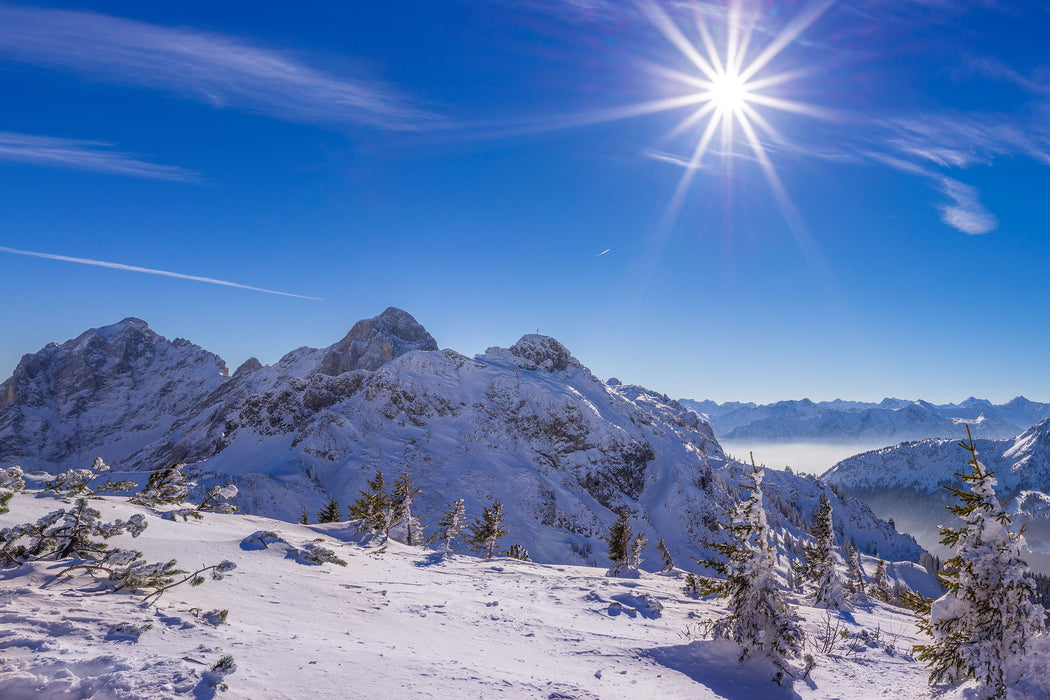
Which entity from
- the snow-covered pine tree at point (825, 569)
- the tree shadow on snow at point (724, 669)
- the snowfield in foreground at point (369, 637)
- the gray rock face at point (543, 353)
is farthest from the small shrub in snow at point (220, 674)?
the gray rock face at point (543, 353)

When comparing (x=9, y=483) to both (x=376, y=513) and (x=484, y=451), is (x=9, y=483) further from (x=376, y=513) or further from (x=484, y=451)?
(x=484, y=451)

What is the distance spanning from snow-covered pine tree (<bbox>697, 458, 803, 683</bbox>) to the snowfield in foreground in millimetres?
364

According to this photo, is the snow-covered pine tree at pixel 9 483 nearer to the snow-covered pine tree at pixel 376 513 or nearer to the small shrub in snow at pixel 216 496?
the small shrub in snow at pixel 216 496

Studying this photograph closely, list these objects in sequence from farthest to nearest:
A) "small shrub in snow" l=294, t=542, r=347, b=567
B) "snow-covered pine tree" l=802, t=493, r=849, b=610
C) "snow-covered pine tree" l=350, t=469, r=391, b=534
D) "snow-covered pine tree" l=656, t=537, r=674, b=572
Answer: "snow-covered pine tree" l=656, t=537, r=674, b=572 < "snow-covered pine tree" l=350, t=469, r=391, b=534 < "snow-covered pine tree" l=802, t=493, r=849, b=610 < "small shrub in snow" l=294, t=542, r=347, b=567

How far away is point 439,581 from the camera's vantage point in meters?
14.2

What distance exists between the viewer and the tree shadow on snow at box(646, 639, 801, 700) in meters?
8.86

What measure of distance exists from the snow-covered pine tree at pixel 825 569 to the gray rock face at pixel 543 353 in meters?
123

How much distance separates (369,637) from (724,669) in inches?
268

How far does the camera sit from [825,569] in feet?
66.1

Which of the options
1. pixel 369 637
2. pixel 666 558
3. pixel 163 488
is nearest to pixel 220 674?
pixel 369 637

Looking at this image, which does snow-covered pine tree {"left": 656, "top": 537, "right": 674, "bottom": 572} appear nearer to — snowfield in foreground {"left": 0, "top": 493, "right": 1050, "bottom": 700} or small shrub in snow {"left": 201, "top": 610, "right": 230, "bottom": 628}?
snowfield in foreground {"left": 0, "top": 493, "right": 1050, "bottom": 700}

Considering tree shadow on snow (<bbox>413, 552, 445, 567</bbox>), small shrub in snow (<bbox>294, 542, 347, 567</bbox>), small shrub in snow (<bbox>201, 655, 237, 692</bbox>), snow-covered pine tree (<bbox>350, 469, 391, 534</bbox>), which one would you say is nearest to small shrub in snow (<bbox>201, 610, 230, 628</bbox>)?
small shrub in snow (<bbox>201, 655, 237, 692</bbox>)

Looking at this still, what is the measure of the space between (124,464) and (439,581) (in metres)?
201

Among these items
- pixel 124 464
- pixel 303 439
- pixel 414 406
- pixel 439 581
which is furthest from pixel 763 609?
pixel 124 464
